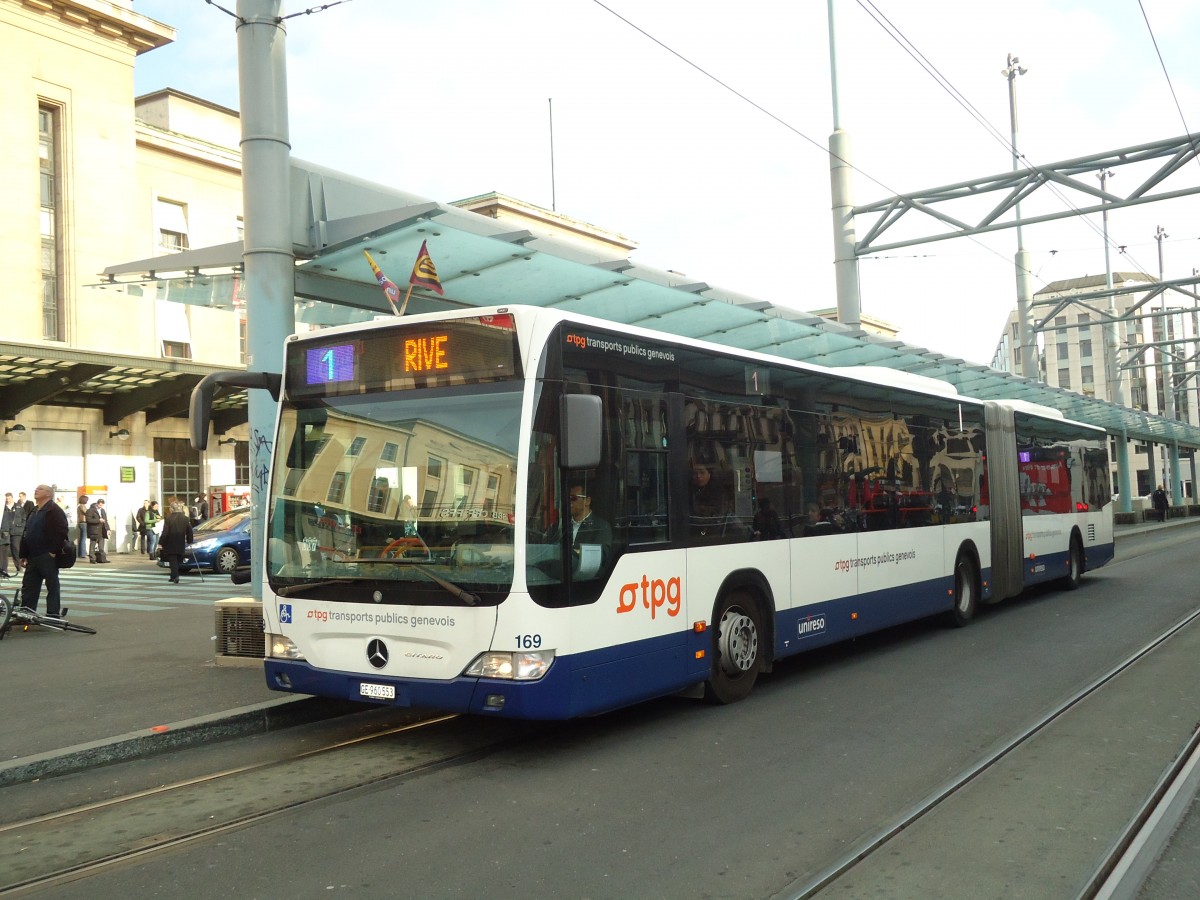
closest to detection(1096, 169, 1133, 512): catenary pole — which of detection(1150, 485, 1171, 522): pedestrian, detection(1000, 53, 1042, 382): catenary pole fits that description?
detection(1150, 485, 1171, 522): pedestrian

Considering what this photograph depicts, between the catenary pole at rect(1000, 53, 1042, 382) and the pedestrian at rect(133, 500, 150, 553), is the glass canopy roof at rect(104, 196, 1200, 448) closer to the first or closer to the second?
the catenary pole at rect(1000, 53, 1042, 382)

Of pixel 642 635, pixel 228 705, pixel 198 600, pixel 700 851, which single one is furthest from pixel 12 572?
pixel 700 851

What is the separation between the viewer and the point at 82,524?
2852 centimetres

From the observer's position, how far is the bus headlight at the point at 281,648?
742 cm

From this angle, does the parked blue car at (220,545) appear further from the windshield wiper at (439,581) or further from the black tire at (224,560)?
the windshield wiper at (439,581)

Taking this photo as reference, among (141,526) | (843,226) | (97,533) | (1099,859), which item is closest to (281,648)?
(1099,859)

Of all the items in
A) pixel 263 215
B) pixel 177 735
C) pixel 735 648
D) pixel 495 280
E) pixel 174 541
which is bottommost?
pixel 177 735

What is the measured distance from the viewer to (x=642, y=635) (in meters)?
7.37

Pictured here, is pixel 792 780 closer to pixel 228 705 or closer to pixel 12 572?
pixel 228 705

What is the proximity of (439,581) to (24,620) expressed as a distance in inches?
348

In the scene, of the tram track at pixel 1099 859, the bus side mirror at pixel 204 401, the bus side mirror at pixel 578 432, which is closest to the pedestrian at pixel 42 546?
the bus side mirror at pixel 204 401

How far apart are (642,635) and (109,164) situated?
31.6 metres

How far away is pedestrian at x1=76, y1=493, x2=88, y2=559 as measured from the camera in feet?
92.8

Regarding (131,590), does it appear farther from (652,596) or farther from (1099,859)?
(1099,859)
